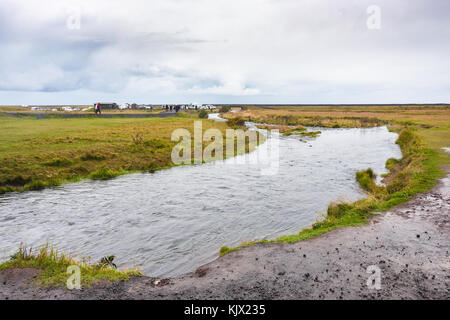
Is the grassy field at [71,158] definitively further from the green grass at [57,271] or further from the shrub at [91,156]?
the green grass at [57,271]

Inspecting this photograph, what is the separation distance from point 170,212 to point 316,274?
441 inches

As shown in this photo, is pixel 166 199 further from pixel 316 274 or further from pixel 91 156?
pixel 316 274

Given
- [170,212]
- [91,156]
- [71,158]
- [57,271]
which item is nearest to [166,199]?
[170,212]

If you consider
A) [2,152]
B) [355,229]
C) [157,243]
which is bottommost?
[157,243]

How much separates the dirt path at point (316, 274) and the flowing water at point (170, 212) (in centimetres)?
246

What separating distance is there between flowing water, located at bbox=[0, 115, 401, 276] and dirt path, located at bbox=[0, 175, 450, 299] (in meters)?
2.46

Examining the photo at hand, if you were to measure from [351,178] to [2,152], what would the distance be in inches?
1234

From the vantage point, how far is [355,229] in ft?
43.0

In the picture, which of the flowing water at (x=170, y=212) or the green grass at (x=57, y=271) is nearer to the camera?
the green grass at (x=57, y=271)

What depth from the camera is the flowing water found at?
44.9 feet

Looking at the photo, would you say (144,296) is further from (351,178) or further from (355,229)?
(351,178)

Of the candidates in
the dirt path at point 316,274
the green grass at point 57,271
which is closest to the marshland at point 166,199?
the green grass at point 57,271

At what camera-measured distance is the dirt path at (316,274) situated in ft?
27.4
